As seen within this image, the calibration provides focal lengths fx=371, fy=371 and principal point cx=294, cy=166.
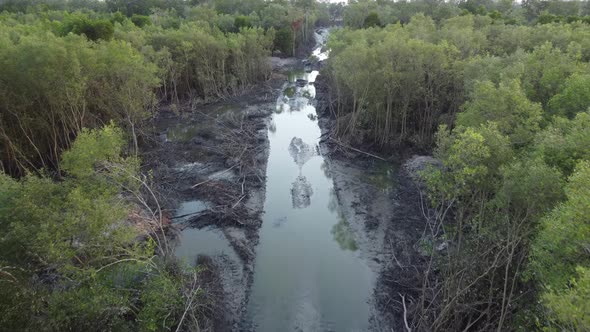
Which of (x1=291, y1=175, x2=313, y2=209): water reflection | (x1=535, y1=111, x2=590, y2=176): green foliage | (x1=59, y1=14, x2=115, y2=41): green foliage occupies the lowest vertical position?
(x1=291, y1=175, x2=313, y2=209): water reflection

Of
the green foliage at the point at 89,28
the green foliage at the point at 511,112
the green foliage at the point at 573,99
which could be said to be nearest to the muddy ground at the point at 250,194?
the green foliage at the point at 511,112

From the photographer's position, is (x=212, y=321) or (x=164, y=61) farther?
(x=164, y=61)

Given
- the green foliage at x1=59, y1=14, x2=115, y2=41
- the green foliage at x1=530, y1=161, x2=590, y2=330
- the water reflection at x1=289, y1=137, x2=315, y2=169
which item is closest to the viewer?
the green foliage at x1=530, y1=161, x2=590, y2=330

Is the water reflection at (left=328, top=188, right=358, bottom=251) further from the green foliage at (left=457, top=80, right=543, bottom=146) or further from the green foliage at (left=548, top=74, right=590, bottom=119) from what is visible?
the green foliage at (left=548, top=74, right=590, bottom=119)

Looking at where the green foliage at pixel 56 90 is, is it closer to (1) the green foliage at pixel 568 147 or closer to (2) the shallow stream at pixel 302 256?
(2) the shallow stream at pixel 302 256

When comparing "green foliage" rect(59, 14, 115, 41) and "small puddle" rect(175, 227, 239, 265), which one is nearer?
"small puddle" rect(175, 227, 239, 265)

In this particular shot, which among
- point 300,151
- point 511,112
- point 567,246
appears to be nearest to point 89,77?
point 300,151

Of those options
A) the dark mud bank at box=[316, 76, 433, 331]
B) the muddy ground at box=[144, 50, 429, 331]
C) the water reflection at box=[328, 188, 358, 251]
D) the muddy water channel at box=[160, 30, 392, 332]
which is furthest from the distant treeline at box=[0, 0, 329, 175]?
the dark mud bank at box=[316, 76, 433, 331]

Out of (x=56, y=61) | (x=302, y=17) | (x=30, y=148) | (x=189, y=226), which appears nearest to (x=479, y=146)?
(x=189, y=226)

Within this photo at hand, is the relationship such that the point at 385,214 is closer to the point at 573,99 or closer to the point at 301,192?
the point at 301,192

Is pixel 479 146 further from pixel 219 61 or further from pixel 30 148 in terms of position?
pixel 219 61
